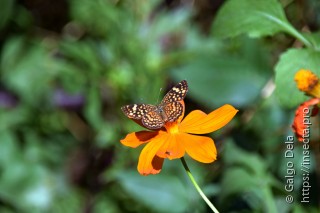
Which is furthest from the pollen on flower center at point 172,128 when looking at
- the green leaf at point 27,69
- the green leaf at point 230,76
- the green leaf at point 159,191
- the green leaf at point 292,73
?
the green leaf at point 27,69

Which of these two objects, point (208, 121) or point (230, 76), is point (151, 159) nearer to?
point (208, 121)

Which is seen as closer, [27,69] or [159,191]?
[159,191]

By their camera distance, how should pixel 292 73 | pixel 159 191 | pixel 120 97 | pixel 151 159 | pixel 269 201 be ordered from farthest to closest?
1. pixel 120 97
2. pixel 159 191
3. pixel 269 201
4. pixel 292 73
5. pixel 151 159

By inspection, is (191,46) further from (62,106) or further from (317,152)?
(317,152)

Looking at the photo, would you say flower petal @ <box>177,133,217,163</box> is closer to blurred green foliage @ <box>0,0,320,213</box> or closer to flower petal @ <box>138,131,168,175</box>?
flower petal @ <box>138,131,168,175</box>

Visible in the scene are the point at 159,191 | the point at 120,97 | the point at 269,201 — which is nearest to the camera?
the point at 269,201

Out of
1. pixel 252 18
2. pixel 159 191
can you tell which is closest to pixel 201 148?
pixel 252 18

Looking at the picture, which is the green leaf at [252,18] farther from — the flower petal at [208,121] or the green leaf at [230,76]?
the green leaf at [230,76]

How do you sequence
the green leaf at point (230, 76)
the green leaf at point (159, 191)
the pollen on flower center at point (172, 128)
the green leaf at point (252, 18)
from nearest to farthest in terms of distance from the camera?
1. the pollen on flower center at point (172, 128)
2. the green leaf at point (252, 18)
3. the green leaf at point (159, 191)
4. the green leaf at point (230, 76)
